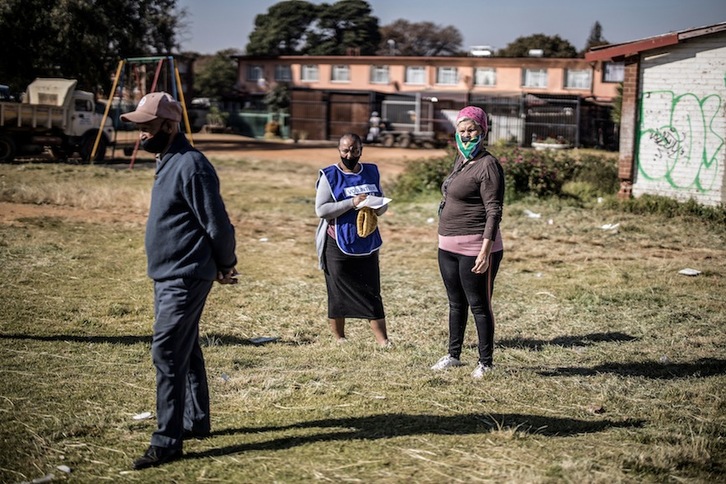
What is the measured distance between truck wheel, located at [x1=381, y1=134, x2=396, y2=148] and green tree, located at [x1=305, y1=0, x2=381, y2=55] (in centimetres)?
4691

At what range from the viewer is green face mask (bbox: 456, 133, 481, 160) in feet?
20.3

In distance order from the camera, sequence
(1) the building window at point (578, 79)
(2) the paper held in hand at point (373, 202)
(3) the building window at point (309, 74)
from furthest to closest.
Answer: (3) the building window at point (309, 74) < (1) the building window at point (578, 79) < (2) the paper held in hand at point (373, 202)

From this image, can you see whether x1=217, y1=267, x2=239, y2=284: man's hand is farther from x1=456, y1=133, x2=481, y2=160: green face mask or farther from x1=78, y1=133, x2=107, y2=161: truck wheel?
x1=78, y1=133, x2=107, y2=161: truck wheel

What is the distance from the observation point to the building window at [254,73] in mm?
62656

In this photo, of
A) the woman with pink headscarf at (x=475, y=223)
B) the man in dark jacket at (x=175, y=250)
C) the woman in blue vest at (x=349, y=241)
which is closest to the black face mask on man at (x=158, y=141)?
the man in dark jacket at (x=175, y=250)

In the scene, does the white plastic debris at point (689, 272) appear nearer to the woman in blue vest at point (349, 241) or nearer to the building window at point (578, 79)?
the woman in blue vest at point (349, 241)

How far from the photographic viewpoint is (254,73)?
62.9 metres

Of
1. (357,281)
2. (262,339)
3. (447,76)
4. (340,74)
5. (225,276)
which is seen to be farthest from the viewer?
(340,74)

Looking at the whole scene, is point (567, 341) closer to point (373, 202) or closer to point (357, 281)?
point (357, 281)

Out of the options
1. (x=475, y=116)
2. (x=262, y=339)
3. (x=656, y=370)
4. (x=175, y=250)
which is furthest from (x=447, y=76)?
(x=175, y=250)

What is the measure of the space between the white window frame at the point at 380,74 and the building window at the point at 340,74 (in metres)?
1.93

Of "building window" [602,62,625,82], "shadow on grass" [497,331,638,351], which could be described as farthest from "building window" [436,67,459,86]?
"shadow on grass" [497,331,638,351]

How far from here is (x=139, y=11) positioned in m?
37.8

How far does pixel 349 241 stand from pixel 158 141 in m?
2.86
